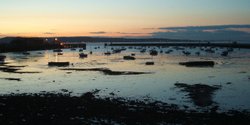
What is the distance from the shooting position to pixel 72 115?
60.2 feet

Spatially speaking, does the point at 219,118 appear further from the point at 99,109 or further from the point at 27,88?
the point at 27,88

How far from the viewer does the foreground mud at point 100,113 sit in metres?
17.0

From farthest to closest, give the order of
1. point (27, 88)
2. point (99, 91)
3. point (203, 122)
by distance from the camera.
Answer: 1. point (27, 88)
2. point (99, 91)
3. point (203, 122)

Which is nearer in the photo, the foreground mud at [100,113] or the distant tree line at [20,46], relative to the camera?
the foreground mud at [100,113]

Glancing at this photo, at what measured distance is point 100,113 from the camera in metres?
19.0

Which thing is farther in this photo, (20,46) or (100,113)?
(20,46)

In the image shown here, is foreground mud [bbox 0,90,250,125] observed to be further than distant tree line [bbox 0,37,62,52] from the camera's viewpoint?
No

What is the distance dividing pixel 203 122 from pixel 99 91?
13.0 metres

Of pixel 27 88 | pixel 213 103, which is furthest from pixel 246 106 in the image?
pixel 27 88

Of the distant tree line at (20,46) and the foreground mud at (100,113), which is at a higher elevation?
the foreground mud at (100,113)

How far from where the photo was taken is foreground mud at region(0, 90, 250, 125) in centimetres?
1705

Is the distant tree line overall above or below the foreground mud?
below

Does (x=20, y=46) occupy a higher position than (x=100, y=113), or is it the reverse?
(x=100, y=113)

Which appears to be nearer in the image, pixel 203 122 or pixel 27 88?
pixel 203 122
